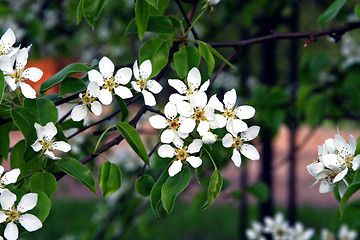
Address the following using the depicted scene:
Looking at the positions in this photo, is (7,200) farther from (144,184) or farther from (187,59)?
(187,59)

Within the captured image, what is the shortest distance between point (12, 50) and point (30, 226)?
325 millimetres

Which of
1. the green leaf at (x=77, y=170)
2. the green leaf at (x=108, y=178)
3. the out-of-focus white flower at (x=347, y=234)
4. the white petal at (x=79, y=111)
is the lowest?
the green leaf at (x=77, y=170)

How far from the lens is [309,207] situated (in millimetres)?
5594

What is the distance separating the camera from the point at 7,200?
718mm

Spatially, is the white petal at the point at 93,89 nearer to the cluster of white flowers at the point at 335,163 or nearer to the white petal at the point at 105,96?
the white petal at the point at 105,96

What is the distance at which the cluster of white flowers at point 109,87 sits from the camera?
2.64ft

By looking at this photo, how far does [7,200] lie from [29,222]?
0.05 meters

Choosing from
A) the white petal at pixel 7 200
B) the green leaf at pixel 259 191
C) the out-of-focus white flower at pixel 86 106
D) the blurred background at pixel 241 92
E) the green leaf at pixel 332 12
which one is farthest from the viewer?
the blurred background at pixel 241 92

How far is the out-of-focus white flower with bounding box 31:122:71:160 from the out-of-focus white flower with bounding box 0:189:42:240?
0.25ft

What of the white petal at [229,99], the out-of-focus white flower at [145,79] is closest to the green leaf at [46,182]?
the out-of-focus white flower at [145,79]

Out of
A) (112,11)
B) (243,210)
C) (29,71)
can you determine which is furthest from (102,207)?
(29,71)

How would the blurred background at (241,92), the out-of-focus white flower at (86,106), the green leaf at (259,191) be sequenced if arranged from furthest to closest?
the blurred background at (241,92), the green leaf at (259,191), the out-of-focus white flower at (86,106)

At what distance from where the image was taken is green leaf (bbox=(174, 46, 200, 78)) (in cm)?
87

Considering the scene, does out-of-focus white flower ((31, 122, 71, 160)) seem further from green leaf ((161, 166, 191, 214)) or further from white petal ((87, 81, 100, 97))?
green leaf ((161, 166, 191, 214))
